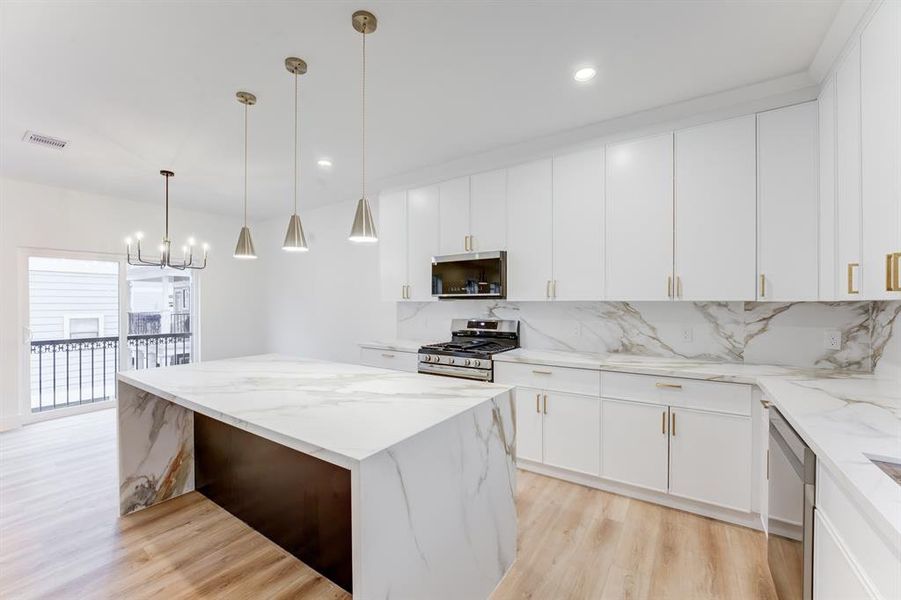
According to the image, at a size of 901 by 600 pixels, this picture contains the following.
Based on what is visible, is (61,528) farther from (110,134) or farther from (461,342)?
(461,342)

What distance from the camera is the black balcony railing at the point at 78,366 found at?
4.63 m

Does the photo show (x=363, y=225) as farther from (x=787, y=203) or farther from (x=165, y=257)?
(x=165, y=257)

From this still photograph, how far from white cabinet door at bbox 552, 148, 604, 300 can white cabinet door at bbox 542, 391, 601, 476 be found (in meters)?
0.79

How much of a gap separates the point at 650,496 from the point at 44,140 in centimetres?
521

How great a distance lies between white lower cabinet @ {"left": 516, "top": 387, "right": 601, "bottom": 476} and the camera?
109 inches

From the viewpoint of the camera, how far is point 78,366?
491 centimetres

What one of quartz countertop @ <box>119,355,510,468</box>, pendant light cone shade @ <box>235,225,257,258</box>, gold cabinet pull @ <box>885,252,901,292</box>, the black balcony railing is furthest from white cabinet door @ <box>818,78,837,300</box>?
the black balcony railing

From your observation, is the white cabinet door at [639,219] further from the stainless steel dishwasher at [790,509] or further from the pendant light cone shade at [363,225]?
the pendant light cone shade at [363,225]

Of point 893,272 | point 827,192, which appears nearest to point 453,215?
point 827,192

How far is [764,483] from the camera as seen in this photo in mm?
2217

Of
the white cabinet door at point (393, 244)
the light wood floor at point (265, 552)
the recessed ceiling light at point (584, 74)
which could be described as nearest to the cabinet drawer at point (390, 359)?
the white cabinet door at point (393, 244)

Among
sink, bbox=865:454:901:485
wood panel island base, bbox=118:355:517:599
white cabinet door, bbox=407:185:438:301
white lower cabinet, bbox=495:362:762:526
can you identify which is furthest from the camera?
white cabinet door, bbox=407:185:438:301

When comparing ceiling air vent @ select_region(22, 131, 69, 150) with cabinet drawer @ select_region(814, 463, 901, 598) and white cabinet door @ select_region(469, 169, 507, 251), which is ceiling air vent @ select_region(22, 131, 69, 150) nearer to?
white cabinet door @ select_region(469, 169, 507, 251)

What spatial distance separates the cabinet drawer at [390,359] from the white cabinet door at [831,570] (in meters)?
2.76
